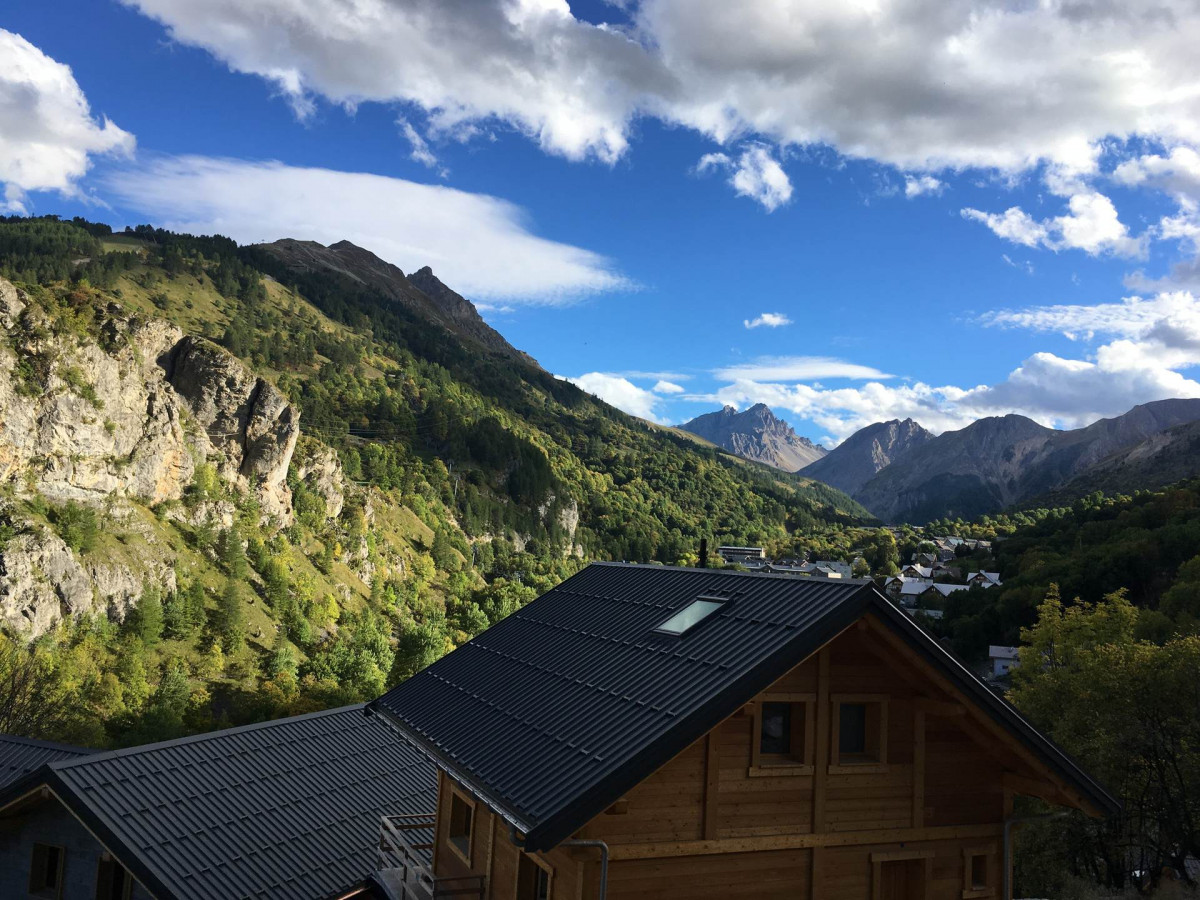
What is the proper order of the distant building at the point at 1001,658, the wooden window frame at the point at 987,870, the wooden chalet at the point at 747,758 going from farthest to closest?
the distant building at the point at 1001,658
the wooden window frame at the point at 987,870
the wooden chalet at the point at 747,758

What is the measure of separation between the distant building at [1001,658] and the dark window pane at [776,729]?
263 ft

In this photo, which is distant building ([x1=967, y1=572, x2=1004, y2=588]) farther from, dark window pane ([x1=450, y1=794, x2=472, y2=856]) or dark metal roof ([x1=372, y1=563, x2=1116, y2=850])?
dark window pane ([x1=450, y1=794, x2=472, y2=856])

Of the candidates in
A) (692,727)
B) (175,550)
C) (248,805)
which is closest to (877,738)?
(692,727)

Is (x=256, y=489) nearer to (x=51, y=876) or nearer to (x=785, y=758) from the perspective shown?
(x=51, y=876)

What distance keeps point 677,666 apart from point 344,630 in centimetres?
11433

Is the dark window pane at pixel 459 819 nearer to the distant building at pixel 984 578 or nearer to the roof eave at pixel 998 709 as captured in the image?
the roof eave at pixel 998 709

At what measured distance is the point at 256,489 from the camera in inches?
5069

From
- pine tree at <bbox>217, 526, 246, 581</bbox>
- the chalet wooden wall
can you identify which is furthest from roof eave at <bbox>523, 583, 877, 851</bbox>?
pine tree at <bbox>217, 526, 246, 581</bbox>

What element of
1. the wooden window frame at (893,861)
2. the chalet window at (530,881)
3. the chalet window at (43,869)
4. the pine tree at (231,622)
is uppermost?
the wooden window frame at (893,861)

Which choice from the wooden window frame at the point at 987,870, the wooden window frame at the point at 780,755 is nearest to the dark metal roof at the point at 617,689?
the wooden window frame at the point at 780,755

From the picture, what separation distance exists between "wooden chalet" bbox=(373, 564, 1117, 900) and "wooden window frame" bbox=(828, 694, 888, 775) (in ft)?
0.08

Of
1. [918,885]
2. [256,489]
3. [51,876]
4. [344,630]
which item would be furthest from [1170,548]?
[256,489]

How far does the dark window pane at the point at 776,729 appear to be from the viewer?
9.41 m

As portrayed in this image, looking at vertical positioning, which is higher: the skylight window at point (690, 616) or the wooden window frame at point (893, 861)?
the skylight window at point (690, 616)
